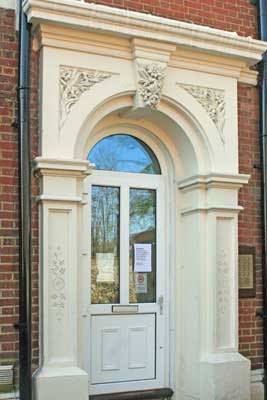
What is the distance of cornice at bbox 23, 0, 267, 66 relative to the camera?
555 centimetres

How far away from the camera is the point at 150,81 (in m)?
6.08

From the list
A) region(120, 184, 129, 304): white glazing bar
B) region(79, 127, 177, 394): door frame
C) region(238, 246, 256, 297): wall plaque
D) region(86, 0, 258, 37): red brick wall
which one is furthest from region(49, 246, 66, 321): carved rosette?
region(86, 0, 258, 37): red brick wall

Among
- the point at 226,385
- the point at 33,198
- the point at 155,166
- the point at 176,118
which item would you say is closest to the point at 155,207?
the point at 155,166

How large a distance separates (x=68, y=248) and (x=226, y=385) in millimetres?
2151

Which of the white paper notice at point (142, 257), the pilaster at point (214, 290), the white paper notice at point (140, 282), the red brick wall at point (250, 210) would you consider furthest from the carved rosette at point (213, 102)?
the white paper notice at point (140, 282)

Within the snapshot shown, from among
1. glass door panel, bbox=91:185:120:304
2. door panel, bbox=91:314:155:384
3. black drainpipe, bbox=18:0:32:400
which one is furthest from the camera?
glass door panel, bbox=91:185:120:304

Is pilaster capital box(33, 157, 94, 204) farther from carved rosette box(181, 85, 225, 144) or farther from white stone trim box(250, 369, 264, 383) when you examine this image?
white stone trim box(250, 369, 264, 383)

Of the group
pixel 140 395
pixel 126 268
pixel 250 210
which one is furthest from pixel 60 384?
pixel 250 210

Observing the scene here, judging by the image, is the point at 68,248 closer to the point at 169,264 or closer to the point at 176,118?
the point at 169,264

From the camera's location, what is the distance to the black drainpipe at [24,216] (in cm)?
536

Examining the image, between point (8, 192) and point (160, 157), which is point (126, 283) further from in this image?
point (8, 192)

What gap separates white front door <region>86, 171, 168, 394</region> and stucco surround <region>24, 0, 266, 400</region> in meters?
0.16

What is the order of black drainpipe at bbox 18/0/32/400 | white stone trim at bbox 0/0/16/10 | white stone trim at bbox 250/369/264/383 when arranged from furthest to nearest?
white stone trim at bbox 250/369/264/383
white stone trim at bbox 0/0/16/10
black drainpipe at bbox 18/0/32/400

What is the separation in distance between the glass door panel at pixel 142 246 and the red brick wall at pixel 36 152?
0.98m
